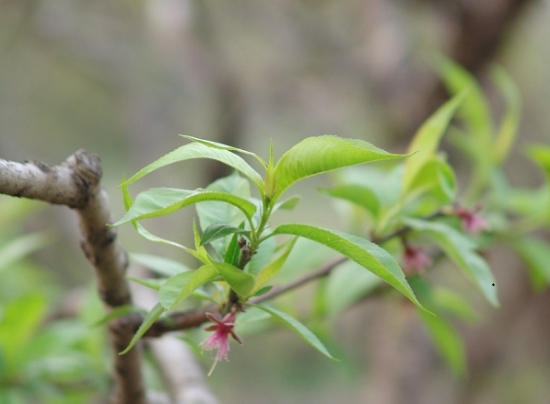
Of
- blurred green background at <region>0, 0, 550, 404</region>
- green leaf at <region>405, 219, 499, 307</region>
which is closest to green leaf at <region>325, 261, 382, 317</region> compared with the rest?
green leaf at <region>405, 219, 499, 307</region>

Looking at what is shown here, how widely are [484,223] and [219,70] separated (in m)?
1.19

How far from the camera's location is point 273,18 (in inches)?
75.3

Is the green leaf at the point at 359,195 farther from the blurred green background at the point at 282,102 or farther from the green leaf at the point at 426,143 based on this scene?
the blurred green background at the point at 282,102

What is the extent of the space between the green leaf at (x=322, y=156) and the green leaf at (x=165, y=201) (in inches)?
1.1

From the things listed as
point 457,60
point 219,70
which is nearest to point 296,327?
point 457,60

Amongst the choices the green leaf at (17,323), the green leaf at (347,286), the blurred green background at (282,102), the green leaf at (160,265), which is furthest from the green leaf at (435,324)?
the blurred green background at (282,102)

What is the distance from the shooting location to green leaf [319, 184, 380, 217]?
1.44 feet

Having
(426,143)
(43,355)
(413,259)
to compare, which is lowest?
(43,355)

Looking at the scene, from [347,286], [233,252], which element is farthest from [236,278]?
[347,286]

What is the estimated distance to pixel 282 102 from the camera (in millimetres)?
1986

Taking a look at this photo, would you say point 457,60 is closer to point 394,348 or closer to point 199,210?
point 394,348

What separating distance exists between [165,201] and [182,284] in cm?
5

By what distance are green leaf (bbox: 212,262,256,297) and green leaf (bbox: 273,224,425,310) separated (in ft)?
0.10

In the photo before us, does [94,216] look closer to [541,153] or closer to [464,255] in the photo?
[464,255]
